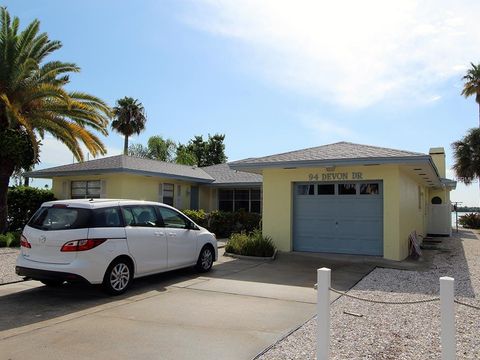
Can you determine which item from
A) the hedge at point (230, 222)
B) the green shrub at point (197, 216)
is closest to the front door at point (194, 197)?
the green shrub at point (197, 216)

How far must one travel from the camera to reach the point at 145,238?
27.8 feet

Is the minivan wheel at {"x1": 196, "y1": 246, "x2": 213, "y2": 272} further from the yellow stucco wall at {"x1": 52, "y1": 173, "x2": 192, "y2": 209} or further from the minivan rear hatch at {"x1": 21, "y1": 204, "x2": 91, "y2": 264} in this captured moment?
the yellow stucco wall at {"x1": 52, "y1": 173, "x2": 192, "y2": 209}

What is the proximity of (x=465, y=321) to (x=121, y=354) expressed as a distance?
4.88m

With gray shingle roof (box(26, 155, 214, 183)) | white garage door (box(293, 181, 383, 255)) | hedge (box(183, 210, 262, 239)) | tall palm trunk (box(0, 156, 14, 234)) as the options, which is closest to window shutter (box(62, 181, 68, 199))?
gray shingle roof (box(26, 155, 214, 183))

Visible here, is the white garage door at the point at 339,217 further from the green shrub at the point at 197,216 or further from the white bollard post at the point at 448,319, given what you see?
the white bollard post at the point at 448,319

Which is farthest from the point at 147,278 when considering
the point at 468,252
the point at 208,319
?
the point at 468,252

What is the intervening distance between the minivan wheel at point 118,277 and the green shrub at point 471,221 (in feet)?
105

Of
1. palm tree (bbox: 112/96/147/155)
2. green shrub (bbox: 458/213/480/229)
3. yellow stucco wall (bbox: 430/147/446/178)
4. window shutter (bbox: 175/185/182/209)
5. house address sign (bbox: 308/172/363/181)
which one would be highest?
palm tree (bbox: 112/96/147/155)

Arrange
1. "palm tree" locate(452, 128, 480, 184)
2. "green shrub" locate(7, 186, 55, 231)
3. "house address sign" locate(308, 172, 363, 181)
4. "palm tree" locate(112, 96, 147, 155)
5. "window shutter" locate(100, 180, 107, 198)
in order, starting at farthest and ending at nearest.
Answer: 1. "palm tree" locate(112, 96, 147, 155)
2. "palm tree" locate(452, 128, 480, 184)
3. "window shutter" locate(100, 180, 107, 198)
4. "green shrub" locate(7, 186, 55, 231)
5. "house address sign" locate(308, 172, 363, 181)

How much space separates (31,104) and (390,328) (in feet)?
49.9

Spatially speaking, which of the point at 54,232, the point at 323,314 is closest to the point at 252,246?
the point at 54,232

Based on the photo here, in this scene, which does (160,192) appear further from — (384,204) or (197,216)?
(384,204)

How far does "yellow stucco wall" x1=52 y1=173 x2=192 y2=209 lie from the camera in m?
19.0

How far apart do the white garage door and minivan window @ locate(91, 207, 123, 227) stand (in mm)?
7158
